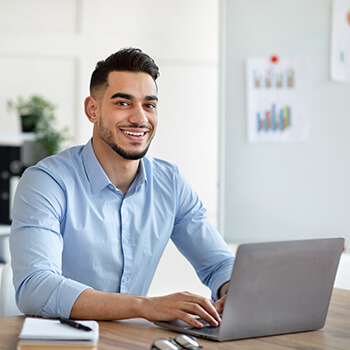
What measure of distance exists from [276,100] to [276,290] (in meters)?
1.98

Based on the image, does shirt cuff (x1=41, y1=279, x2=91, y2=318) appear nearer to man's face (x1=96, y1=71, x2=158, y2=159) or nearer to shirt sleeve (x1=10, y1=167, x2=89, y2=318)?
shirt sleeve (x1=10, y1=167, x2=89, y2=318)

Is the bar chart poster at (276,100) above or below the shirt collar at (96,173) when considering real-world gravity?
above

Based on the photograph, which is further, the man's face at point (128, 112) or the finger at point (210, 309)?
the man's face at point (128, 112)

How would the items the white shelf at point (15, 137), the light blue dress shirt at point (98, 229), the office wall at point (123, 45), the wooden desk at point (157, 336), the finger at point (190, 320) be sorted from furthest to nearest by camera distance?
1. the office wall at point (123, 45)
2. the white shelf at point (15, 137)
3. the light blue dress shirt at point (98, 229)
4. the finger at point (190, 320)
5. the wooden desk at point (157, 336)

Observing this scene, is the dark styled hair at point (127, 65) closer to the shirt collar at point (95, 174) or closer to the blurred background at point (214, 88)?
the shirt collar at point (95, 174)

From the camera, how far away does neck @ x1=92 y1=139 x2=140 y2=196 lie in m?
1.98

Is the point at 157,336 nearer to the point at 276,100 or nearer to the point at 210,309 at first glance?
the point at 210,309

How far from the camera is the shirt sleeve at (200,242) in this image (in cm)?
189

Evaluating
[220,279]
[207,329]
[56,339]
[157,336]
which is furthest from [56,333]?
[220,279]

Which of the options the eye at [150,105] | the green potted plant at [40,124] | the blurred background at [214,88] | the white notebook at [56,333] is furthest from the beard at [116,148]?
the green potted plant at [40,124]

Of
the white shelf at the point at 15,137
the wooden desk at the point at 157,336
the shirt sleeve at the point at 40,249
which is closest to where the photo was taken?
the wooden desk at the point at 157,336

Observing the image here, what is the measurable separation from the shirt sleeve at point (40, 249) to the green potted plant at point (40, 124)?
1.78m

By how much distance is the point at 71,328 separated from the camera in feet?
4.02

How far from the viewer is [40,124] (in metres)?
3.60
